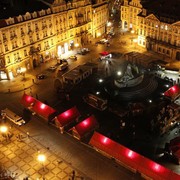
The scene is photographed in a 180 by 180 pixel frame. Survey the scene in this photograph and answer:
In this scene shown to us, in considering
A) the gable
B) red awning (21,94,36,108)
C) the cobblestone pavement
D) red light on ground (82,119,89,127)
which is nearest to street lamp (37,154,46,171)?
the cobblestone pavement

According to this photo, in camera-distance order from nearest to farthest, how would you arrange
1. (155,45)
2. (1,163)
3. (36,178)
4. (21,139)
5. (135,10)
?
(36,178) → (1,163) → (21,139) → (155,45) → (135,10)

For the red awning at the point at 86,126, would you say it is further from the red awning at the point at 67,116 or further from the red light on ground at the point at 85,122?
the red awning at the point at 67,116

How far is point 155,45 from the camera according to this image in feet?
403

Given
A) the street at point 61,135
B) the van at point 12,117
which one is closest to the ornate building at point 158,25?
the street at point 61,135

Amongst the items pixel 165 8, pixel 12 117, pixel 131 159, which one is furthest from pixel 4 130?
pixel 165 8

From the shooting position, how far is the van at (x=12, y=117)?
81.7 metres

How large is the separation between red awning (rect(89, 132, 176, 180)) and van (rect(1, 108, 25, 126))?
71.7 feet

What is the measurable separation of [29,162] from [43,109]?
17.7 m

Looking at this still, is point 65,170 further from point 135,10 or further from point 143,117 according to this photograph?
point 135,10

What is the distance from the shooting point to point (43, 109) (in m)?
83.4

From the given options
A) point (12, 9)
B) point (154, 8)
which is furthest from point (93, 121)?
point (154, 8)

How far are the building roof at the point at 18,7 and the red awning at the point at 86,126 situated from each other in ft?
165

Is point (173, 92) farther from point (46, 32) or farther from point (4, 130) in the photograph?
point (46, 32)

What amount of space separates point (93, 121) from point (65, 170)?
15920 millimetres
